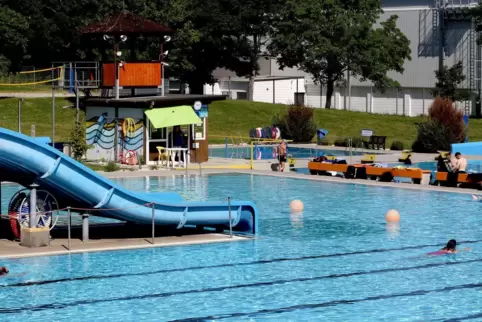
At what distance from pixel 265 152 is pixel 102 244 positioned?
995 inches

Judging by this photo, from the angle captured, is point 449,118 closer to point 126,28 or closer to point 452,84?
point 126,28

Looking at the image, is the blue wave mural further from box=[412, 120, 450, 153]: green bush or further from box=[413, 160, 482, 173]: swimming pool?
box=[412, 120, 450, 153]: green bush

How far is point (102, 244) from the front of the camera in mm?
23969

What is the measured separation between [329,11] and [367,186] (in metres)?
42.0

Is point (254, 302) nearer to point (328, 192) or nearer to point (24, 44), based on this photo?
point (328, 192)

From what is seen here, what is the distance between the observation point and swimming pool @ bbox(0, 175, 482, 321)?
17938mm

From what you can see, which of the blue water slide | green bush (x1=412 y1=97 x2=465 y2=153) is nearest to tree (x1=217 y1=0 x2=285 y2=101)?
green bush (x1=412 y1=97 x2=465 y2=153)

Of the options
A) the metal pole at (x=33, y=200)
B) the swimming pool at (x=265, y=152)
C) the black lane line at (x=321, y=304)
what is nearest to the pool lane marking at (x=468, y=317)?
the black lane line at (x=321, y=304)

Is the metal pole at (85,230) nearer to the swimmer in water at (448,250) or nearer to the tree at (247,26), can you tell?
the swimmer in water at (448,250)

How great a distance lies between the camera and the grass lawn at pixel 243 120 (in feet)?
188

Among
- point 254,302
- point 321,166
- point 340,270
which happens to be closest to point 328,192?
point 321,166

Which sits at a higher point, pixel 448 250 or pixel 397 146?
pixel 397 146

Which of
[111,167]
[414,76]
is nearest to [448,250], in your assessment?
[111,167]

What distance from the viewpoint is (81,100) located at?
149 feet
